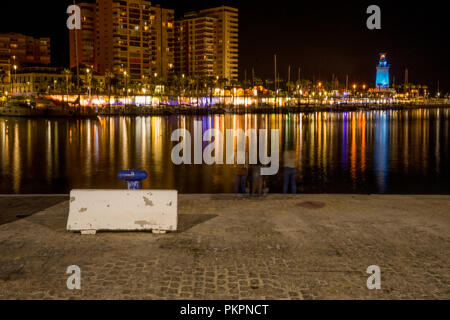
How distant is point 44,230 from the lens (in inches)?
342

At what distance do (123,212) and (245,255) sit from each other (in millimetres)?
2392

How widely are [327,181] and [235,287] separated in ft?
45.7

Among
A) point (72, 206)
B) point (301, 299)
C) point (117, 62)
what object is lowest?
point (301, 299)

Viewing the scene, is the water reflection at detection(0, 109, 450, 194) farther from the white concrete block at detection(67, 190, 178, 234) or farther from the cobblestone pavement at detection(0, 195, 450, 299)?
the white concrete block at detection(67, 190, 178, 234)

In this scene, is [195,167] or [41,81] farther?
[41,81]

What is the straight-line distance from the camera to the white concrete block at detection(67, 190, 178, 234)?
838 centimetres

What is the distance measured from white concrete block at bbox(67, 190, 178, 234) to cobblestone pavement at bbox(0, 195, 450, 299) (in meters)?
0.18

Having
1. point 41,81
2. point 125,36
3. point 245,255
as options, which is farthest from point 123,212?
point 125,36

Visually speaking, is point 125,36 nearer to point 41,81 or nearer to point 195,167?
point 41,81

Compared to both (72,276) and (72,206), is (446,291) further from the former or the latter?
(72,206)

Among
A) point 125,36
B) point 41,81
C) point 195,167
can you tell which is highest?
point 125,36

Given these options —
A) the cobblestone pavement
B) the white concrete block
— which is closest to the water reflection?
the cobblestone pavement

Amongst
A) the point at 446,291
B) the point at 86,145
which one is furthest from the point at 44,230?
the point at 86,145

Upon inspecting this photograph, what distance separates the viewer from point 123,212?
27.6ft
